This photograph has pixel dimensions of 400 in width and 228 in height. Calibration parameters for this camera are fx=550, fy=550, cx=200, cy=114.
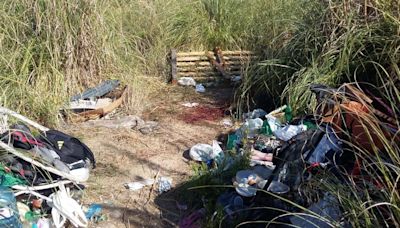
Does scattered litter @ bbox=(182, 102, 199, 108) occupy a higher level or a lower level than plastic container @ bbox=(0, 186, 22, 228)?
lower

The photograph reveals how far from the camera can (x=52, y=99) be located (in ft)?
18.4

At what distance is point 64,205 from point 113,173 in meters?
1.08

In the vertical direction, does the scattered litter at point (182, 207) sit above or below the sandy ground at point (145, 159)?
above

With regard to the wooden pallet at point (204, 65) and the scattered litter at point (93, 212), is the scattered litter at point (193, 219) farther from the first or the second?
the wooden pallet at point (204, 65)

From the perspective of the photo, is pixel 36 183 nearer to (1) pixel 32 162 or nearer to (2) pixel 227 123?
(1) pixel 32 162

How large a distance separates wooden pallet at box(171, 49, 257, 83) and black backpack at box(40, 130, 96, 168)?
9.85ft

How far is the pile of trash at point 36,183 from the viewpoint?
349 centimetres

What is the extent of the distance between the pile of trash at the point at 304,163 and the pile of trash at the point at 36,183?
81 cm

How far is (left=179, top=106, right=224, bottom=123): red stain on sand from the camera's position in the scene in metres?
5.94

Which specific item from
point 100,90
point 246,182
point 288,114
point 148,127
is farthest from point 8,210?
point 100,90

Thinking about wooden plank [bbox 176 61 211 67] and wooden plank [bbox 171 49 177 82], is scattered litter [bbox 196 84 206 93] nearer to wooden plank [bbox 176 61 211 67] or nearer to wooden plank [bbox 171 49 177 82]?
wooden plank [bbox 171 49 177 82]

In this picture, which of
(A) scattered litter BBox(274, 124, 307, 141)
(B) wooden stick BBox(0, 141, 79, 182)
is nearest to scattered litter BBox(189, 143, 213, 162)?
(A) scattered litter BBox(274, 124, 307, 141)

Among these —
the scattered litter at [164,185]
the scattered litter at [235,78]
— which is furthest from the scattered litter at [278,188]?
the scattered litter at [235,78]

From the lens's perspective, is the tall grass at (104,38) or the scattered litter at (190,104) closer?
the tall grass at (104,38)
